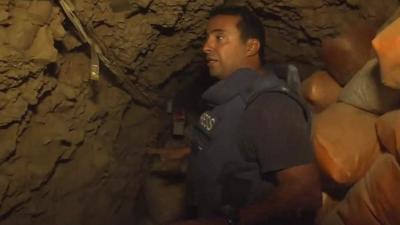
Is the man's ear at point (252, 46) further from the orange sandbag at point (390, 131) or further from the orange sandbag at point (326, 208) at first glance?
the orange sandbag at point (326, 208)

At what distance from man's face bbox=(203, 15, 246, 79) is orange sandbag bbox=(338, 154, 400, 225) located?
0.75m

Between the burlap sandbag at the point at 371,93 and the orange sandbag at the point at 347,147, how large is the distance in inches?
2.4

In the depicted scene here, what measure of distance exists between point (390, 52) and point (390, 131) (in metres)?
0.36

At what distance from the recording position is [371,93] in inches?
81.0

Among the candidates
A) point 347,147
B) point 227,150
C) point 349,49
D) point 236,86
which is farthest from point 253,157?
point 349,49

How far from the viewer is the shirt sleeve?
163 cm

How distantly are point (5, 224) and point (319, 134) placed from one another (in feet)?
4.71

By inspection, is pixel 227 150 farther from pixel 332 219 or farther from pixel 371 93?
pixel 371 93

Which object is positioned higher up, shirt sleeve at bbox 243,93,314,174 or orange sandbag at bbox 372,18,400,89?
orange sandbag at bbox 372,18,400,89

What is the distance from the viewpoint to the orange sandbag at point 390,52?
1599 millimetres

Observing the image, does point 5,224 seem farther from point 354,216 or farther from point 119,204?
point 354,216

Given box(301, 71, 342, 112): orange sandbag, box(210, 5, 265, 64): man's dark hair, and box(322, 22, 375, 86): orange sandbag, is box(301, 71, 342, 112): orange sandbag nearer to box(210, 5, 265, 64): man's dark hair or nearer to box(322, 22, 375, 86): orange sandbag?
box(322, 22, 375, 86): orange sandbag

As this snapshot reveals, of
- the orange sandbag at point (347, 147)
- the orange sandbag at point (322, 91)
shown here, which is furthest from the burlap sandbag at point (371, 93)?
the orange sandbag at point (322, 91)

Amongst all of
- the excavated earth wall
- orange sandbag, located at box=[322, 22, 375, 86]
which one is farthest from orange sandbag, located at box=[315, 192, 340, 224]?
the excavated earth wall
